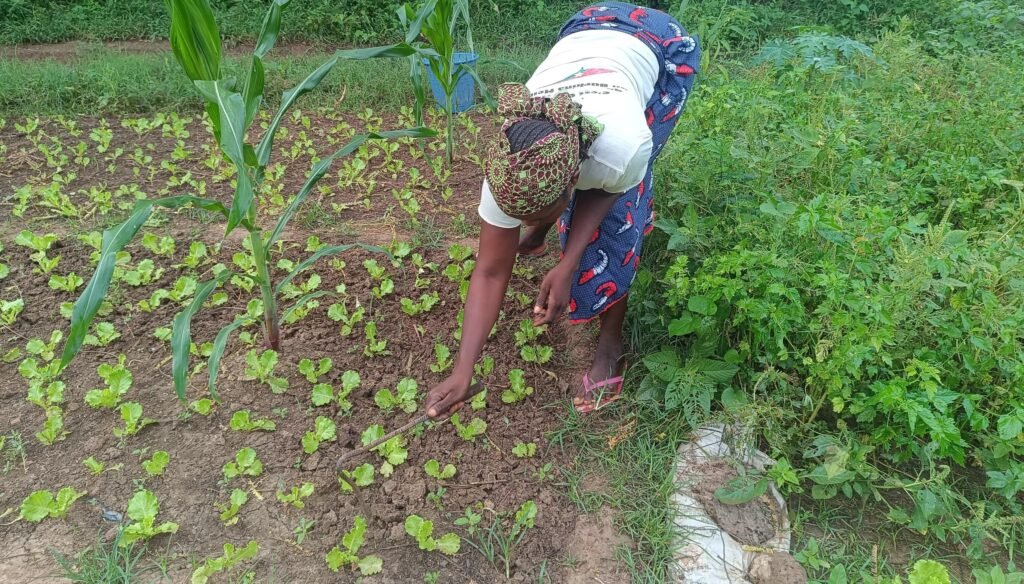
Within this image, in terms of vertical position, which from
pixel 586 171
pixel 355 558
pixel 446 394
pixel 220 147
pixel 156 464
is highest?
pixel 220 147

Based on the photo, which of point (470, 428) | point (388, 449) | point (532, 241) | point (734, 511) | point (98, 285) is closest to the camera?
point (98, 285)

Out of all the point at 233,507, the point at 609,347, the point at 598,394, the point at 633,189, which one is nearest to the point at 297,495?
the point at 233,507

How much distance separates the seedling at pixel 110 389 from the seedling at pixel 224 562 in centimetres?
71

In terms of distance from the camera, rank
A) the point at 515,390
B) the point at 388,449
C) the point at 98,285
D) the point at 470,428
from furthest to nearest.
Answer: the point at 515,390, the point at 470,428, the point at 388,449, the point at 98,285

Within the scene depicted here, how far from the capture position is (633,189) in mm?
2029

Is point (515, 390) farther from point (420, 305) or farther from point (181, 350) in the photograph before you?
point (181, 350)

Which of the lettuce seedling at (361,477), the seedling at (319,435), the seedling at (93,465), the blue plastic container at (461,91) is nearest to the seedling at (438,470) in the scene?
the lettuce seedling at (361,477)

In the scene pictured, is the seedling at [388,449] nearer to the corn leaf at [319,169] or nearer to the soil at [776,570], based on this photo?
the corn leaf at [319,169]

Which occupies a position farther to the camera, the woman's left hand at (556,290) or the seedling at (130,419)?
the seedling at (130,419)

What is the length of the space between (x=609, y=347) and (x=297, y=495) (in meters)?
1.15

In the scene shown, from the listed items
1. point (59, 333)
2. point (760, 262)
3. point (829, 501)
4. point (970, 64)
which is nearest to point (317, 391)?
point (59, 333)

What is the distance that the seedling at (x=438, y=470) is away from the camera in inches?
75.2

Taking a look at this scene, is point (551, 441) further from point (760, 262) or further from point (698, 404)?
point (760, 262)

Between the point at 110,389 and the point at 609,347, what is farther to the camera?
the point at 609,347
